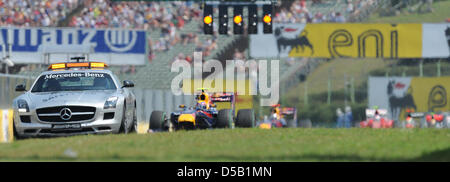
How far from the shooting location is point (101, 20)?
153ft

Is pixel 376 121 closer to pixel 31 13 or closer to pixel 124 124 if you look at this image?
pixel 124 124

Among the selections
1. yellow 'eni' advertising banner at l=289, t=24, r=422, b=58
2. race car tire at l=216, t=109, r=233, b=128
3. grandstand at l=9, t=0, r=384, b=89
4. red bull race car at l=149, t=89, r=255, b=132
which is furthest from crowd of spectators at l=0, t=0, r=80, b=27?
race car tire at l=216, t=109, r=233, b=128

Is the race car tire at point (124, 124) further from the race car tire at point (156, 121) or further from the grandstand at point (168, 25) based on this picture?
the grandstand at point (168, 25)

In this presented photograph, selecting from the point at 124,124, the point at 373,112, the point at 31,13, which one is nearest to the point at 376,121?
the point at 373,112

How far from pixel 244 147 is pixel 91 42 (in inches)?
1154

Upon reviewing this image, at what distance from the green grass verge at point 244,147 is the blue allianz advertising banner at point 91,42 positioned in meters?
26.2

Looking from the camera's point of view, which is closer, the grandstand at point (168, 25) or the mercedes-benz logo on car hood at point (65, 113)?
the mercedes-benz logo on car hood at point (65, 113)

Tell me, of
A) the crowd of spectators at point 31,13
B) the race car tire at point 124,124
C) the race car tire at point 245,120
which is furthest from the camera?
the crowd of spectators at point 31,13

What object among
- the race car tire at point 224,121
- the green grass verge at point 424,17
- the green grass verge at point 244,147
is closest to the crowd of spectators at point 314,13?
the green grass verge at point 424,17

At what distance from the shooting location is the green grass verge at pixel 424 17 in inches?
1785
